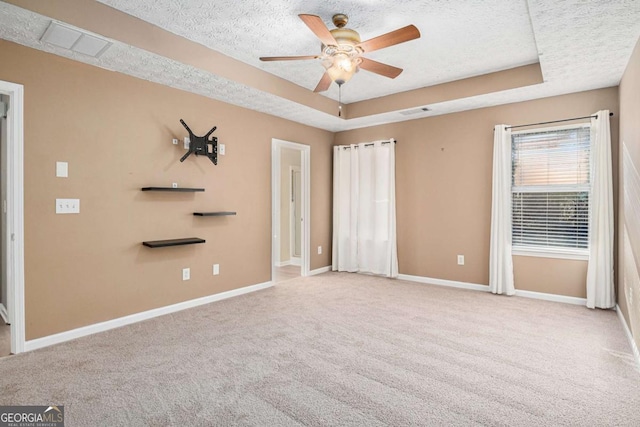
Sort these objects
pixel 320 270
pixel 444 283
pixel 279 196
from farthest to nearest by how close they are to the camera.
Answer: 1. pixel 320 270
2. pixel 279 196
3. pixel 444 283

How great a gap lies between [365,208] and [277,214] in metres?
1.52

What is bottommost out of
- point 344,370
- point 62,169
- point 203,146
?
point 344,370

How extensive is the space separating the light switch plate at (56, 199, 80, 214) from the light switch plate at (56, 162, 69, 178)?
0.71 ft

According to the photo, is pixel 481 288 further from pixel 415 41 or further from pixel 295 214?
pixel 295 214

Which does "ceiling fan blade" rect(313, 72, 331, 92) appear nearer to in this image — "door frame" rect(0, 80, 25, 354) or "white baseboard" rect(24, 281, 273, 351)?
"door frame" rect(0, 80, 25, 354)

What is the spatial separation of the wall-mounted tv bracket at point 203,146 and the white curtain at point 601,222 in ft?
14.1

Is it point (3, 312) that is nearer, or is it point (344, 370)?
point (344, 370)

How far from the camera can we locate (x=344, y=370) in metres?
2.50

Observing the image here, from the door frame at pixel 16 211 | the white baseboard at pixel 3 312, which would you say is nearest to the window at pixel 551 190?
the door frame at pixel 16 211

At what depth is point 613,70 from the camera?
341 centimetres

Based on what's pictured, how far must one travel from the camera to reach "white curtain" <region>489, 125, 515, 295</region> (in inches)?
174

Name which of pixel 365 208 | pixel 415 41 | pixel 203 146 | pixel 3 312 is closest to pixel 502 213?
pixel 365 208

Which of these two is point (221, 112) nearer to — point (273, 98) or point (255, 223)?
point (273, 98)

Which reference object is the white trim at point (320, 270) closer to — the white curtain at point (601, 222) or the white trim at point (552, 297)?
the white trim at point (552, 297)
